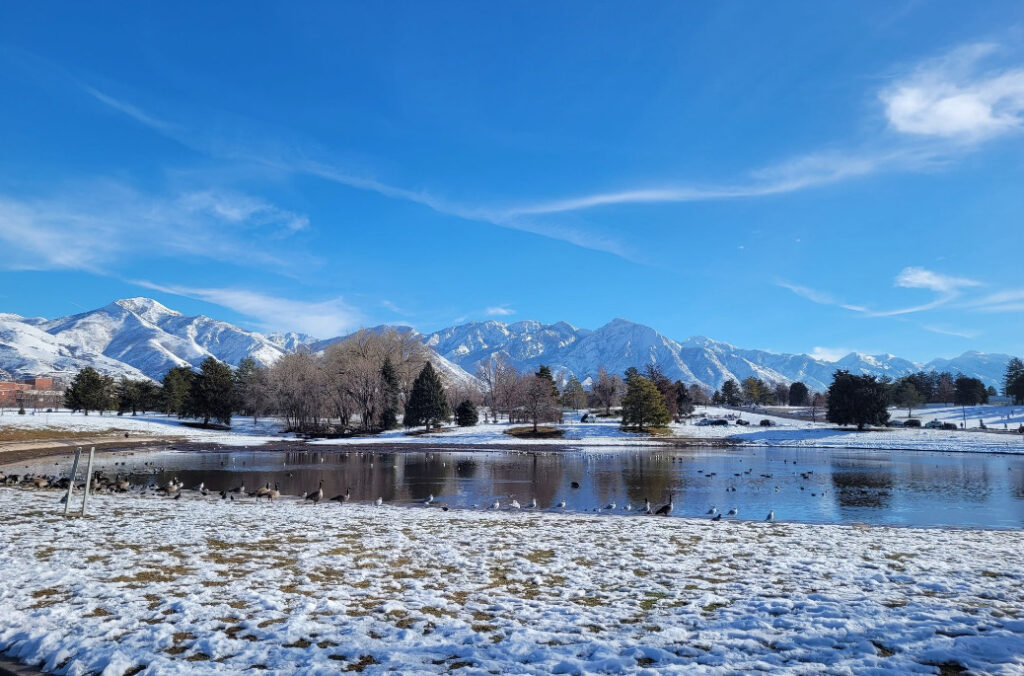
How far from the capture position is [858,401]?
81250 mm

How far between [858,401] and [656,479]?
206 ft

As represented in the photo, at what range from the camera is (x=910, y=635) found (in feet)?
24.1

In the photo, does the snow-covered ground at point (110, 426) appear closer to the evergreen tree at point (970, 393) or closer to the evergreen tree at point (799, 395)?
the evergreen tree at point (799, 395)

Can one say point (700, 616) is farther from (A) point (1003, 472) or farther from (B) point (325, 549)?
(A) point (1003, 472)

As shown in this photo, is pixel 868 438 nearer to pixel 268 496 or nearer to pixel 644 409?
pixel 644 409

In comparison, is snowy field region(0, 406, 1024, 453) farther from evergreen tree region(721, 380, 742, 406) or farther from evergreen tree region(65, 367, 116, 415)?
evergreen tree region(721, 380, 742, 406)

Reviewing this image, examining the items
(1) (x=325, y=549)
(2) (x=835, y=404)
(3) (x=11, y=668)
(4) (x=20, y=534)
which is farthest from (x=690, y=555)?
(2) (x=835, y=404)

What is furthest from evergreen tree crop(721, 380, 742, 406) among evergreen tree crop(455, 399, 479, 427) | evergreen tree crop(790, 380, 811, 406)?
evergreen tree crop(455, 399, 479, 427)

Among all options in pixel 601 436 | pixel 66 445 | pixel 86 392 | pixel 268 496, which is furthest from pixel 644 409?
pixel 86 392

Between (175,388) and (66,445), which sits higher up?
(175,388)

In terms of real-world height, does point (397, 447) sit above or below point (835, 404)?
below

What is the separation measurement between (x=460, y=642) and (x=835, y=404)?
303 ft

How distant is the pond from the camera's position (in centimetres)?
2395

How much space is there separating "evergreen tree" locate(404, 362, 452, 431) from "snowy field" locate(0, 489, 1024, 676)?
62452mm
